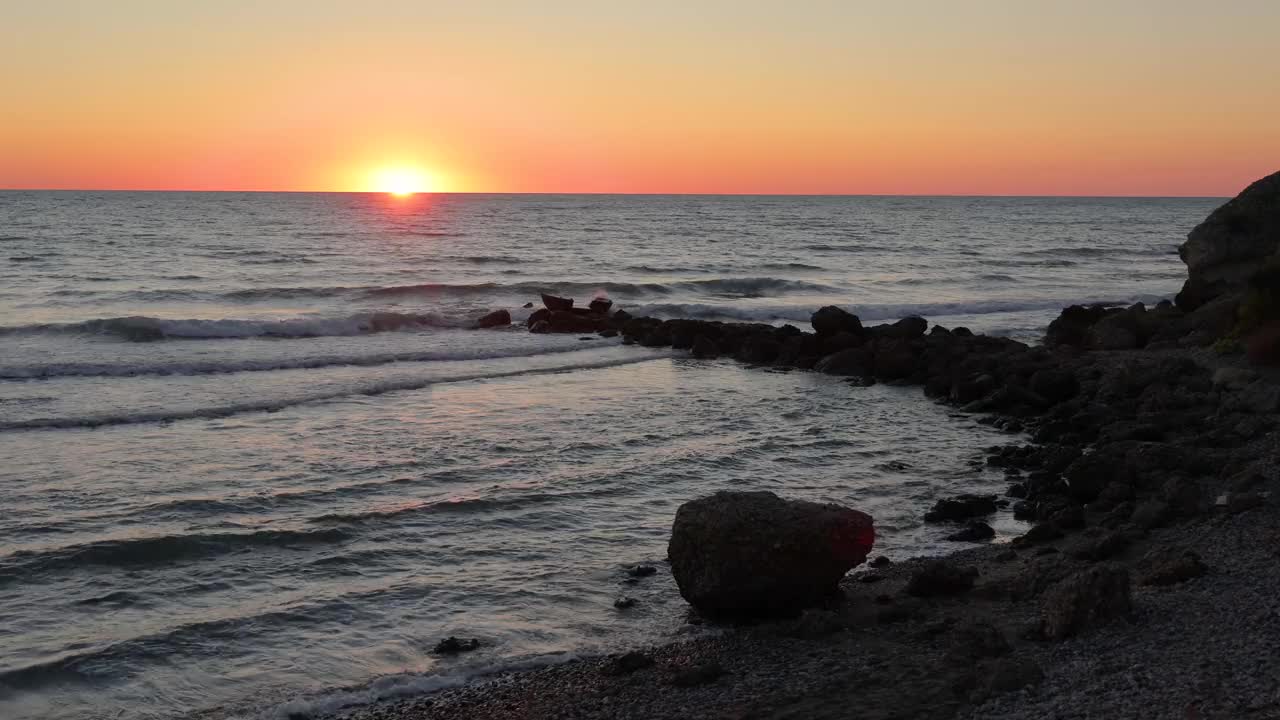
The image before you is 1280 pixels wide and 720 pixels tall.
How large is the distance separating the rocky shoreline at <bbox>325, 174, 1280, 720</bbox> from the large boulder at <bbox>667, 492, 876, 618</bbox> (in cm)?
28

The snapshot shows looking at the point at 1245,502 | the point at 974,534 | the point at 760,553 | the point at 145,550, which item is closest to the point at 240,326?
the point at 145,550

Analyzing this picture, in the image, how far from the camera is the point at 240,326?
34.1 metres

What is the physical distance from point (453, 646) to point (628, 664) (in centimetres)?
175

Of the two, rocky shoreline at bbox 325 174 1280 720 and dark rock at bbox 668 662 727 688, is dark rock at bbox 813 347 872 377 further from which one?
dark rock at bbox 668 662 727 688

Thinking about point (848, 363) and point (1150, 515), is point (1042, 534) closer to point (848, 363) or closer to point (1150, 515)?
point (1150, 515)

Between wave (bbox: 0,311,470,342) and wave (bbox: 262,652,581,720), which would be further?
wave (bbox: 0,311,470,342)

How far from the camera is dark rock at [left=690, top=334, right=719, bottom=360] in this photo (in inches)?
1156

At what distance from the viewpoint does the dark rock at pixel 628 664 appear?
9.19 metres

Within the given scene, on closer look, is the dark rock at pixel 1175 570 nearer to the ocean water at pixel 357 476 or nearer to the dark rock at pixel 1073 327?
the ocean water at pixel 357 476

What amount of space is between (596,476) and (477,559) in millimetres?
3863

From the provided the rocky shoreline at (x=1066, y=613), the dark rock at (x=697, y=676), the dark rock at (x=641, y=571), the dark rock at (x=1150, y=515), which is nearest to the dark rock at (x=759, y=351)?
the rocky shoreline at (x=1066, y=613)

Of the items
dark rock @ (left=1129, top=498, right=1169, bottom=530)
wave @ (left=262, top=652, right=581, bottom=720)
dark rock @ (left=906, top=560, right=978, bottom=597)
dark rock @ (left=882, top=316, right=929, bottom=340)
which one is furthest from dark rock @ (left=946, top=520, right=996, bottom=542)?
dark rock @ (left=882, top=316, right=929, bottom=340)

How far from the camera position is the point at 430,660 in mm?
9703

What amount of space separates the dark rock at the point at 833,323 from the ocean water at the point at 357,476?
9.48ft
